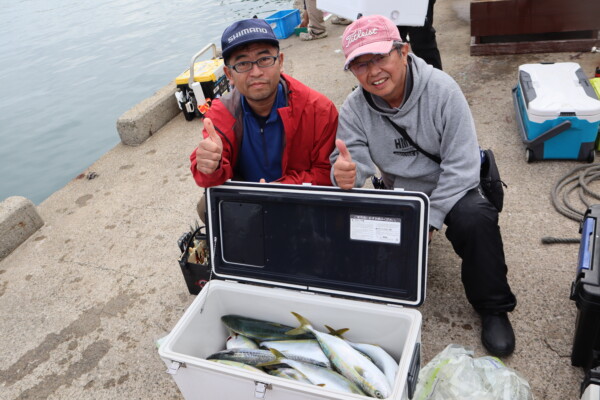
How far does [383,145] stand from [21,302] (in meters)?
2.88

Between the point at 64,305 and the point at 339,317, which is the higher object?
the point at 339,317

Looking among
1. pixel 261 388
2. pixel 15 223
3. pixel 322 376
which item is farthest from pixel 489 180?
pixel 15 223

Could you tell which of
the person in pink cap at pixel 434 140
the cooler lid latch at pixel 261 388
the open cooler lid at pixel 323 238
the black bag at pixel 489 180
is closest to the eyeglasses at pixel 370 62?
the person in pink cap at pixel 434 140

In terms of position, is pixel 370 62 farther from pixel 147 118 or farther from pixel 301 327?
pixel 147 118

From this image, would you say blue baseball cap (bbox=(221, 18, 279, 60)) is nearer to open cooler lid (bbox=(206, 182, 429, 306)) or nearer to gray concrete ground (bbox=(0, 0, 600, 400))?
open cooler lid (bbox=(206, 182, 429, 306))

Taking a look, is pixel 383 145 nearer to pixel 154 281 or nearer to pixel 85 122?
pixel 154 281

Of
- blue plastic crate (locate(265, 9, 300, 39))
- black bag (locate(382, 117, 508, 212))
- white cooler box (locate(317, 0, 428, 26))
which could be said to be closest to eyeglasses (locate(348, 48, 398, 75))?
black bag (locate(382, 117, 508, 212))

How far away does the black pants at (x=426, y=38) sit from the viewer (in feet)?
13.7

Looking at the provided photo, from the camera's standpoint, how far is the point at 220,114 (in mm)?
2332

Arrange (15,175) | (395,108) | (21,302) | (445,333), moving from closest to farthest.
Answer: (395,108) < (445,333) < (21,302) < (15,175)

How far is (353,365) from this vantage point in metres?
1.70

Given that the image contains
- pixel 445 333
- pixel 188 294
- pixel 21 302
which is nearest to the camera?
pixel 445 333

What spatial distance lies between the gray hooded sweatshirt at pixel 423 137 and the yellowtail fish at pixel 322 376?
0.89 meters

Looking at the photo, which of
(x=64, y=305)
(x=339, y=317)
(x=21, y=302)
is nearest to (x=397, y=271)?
(x=339, y=317)
